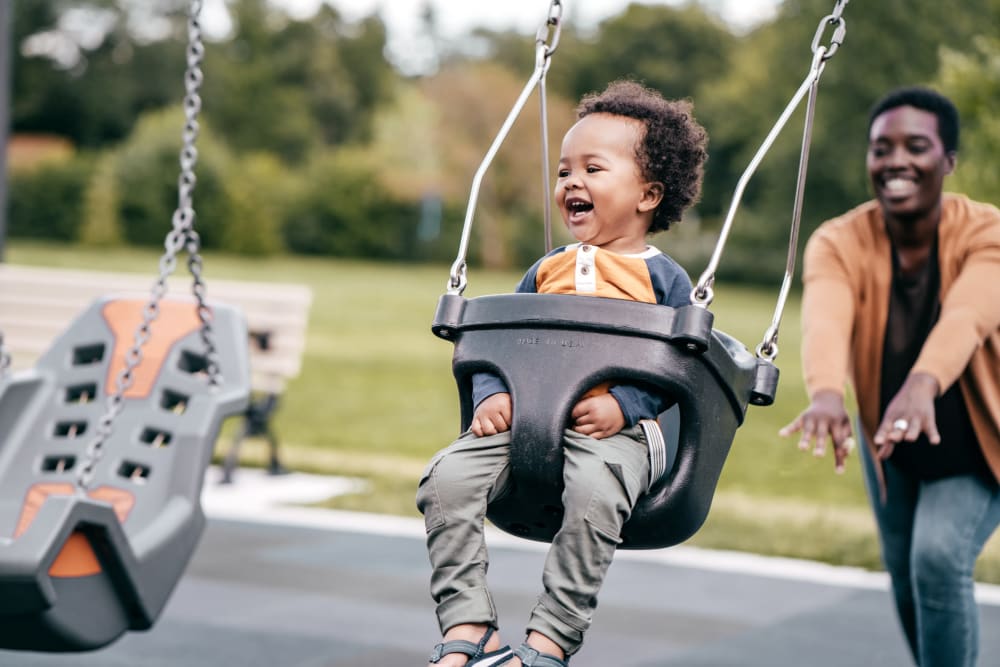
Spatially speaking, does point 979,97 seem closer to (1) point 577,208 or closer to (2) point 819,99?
(1) point 577,208

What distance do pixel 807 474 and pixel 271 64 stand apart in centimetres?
5110

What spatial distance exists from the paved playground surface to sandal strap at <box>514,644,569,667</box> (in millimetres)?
2130

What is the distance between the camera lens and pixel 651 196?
2.56 meters

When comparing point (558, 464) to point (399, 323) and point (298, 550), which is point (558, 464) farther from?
point (399, 323)

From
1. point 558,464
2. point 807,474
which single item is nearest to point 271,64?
point 807,474

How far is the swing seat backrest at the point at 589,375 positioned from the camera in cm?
223

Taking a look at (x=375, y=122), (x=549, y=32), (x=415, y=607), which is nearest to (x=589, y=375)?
(x=549, y=32)

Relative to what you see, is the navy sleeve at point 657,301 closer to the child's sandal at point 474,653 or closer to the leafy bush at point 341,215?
the child's sandal at point 474,653

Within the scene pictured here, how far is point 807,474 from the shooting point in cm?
1053

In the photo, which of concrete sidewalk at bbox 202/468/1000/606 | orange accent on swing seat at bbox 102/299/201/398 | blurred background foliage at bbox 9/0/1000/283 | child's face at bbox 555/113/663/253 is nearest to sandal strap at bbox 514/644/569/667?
child's face at bbox 555/113/663/253

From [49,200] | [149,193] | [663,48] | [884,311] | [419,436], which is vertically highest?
[663,48]

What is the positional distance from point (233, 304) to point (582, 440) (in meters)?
5.54

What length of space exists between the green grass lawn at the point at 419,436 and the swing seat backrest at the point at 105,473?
2582 millimetres

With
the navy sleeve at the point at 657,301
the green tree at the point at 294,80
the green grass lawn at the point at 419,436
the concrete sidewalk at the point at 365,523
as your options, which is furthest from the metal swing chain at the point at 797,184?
the green tree at the point at 294,80
